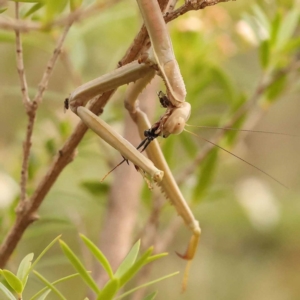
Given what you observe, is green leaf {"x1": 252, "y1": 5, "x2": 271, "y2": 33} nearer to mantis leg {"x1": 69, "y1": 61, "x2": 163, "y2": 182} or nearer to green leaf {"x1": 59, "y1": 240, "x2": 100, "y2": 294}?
mantis leg {"x1": 69, "y1": 61, "x2": 163, "y2": 182}

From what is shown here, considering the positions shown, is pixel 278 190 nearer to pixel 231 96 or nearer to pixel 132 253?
pixel 231 96

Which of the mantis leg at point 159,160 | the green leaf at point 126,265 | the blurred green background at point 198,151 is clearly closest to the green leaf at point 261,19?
the blurred green background at point 198,151

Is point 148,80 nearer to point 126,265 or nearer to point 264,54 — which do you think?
point 126,265

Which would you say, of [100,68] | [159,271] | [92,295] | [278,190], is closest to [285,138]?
[278,190]

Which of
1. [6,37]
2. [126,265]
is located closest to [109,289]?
[126,265]

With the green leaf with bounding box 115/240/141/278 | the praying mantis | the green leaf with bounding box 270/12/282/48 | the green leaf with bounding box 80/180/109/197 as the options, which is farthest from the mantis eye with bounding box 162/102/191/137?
the green leaf with bounding box 80/180/109/197

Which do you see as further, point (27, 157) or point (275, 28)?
point (275, 28)
